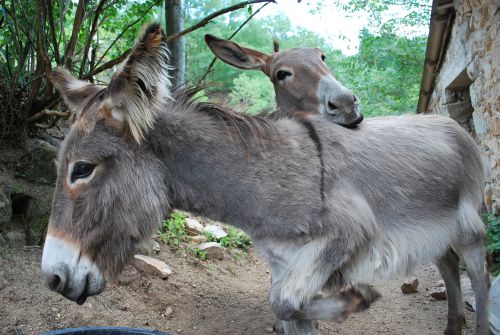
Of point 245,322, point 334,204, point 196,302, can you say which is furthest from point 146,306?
point 334,204

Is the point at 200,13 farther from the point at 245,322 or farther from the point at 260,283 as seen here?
the point at 245,322

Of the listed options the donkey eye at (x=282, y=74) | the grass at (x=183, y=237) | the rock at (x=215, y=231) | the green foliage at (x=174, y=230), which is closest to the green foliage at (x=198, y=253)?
the grass at (x=183, y=237)

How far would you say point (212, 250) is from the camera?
198 inches

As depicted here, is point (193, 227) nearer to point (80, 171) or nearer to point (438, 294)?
point (438, 294)

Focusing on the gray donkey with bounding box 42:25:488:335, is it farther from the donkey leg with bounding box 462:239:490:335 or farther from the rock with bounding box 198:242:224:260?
the rock with bounding box 198:242:224:260

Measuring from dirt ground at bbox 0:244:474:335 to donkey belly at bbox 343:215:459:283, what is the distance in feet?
3.78

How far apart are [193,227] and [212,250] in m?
0.58

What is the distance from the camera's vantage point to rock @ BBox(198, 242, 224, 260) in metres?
5.00

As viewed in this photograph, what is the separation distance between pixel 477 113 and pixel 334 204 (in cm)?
361

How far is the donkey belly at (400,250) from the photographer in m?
2.44

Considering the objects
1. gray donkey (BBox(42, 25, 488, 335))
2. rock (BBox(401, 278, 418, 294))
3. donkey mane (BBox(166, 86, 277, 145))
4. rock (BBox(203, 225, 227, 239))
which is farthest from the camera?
rock (BBox(203, 225, 227, 239))

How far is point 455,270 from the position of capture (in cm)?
353

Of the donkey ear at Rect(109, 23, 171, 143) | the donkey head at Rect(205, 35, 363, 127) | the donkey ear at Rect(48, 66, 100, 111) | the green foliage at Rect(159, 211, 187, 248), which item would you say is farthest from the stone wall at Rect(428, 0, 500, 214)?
the donkey ear at Rect(48, 66, 100, 111)

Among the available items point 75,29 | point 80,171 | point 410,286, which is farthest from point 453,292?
point 75,29
